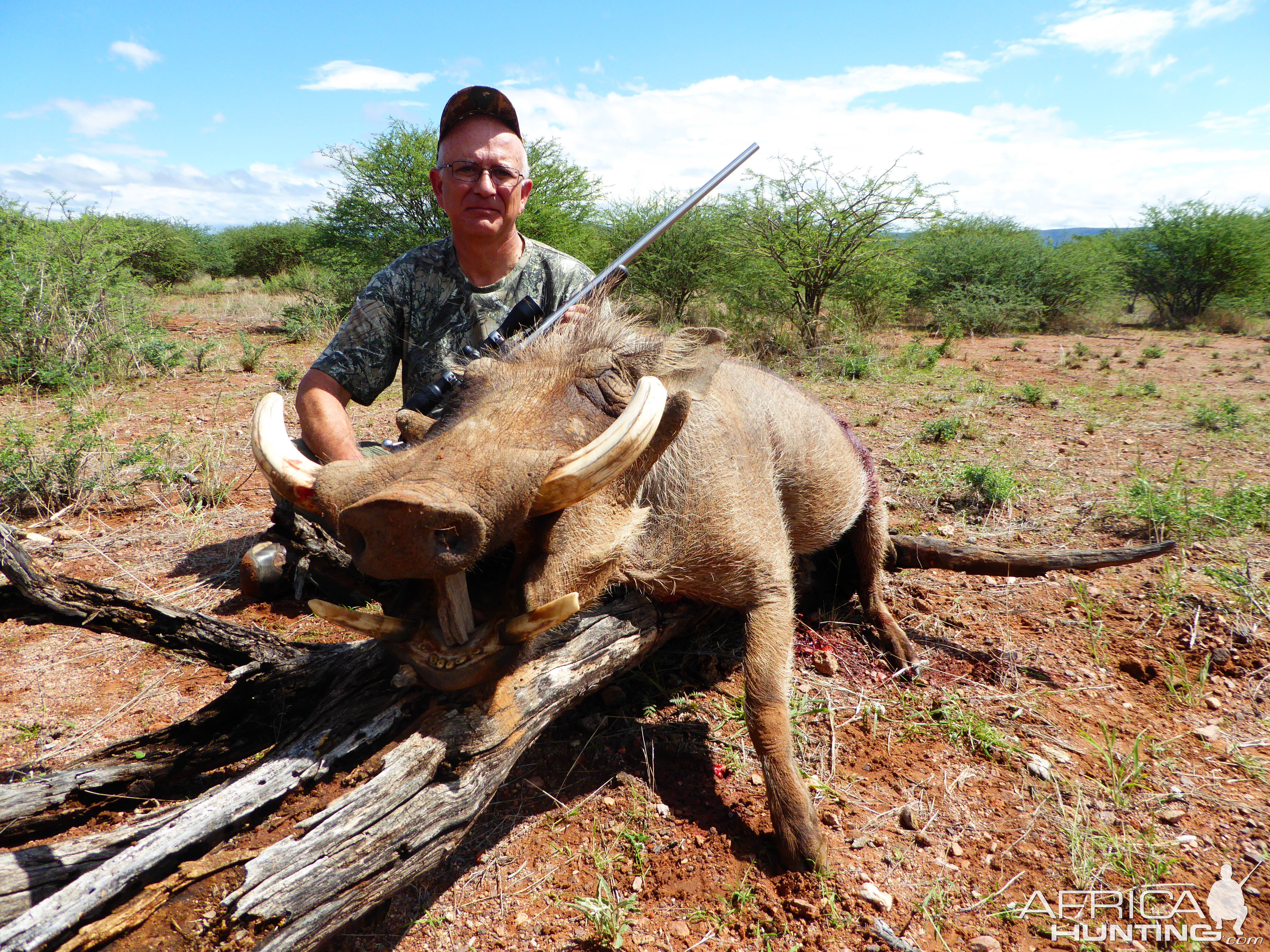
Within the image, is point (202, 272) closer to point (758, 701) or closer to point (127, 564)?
point (127, 564)

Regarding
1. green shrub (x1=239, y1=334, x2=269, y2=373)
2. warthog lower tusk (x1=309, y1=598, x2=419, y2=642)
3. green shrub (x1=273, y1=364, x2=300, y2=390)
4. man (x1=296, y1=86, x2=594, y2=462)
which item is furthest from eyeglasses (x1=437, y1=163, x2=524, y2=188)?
green shrub (x1=239, y1=334, x2=269, y2=373)

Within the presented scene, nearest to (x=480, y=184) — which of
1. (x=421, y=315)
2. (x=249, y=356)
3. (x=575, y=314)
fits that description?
(x=421, y=315)

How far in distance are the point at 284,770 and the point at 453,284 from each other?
2705 millimetres

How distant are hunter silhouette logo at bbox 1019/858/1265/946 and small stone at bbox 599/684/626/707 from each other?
136 cm

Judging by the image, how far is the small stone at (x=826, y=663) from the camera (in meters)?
2.87

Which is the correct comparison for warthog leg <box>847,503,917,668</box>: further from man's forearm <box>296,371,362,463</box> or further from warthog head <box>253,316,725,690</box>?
man's forearm <box>296,371,362,463</box>

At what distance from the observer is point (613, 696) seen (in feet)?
8.55

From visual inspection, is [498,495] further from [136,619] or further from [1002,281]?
[1002,281]

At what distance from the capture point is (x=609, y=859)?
194 cm

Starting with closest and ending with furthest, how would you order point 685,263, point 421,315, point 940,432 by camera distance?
point 421,315 → point 940,432 → point 685,263

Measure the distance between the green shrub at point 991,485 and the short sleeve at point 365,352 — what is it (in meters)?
3.55

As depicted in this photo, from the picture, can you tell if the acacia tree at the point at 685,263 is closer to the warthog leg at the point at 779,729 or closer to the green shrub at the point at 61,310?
the green shrub at the point at 61,310

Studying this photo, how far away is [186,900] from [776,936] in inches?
51.9

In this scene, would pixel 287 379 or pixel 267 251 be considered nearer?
pixel 287 379
